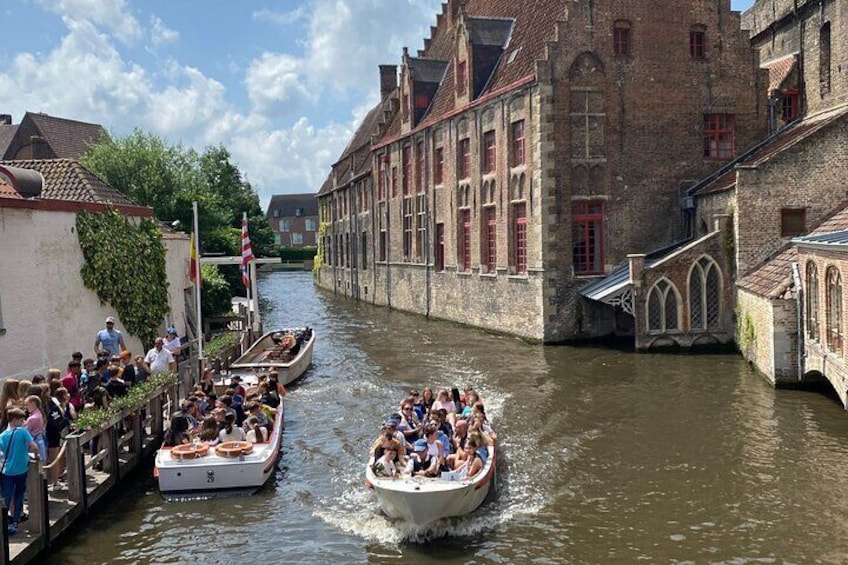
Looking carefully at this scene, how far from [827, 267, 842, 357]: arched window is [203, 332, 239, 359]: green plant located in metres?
14.9

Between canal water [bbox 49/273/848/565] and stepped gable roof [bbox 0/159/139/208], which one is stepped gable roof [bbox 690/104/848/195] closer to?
canal water [bbox 49/273/848/565]

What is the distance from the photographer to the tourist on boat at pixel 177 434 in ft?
45.2

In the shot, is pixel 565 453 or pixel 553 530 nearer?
pixel 553 530

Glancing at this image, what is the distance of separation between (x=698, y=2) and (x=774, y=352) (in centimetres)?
1424

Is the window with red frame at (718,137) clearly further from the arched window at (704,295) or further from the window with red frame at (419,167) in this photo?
the window with red frame at (419,167)

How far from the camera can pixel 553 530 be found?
11.5 metres

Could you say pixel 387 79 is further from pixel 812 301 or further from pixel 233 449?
pixel 233 449

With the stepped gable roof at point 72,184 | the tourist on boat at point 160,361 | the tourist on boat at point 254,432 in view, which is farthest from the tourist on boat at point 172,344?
the tourist on boat at point 254,432

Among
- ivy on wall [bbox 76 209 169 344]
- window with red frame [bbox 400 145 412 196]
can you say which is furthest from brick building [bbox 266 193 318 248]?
ivy on wall [bbox 76 209 169 344]

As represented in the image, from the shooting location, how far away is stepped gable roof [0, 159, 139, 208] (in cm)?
1984

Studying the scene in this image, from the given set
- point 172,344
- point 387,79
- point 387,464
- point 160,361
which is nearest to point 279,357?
point 172,344

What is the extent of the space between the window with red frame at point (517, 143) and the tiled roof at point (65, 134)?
33794 mm

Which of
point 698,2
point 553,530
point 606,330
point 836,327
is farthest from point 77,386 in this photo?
point 698,2

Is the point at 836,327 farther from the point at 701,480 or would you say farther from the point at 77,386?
the point at 77,386
